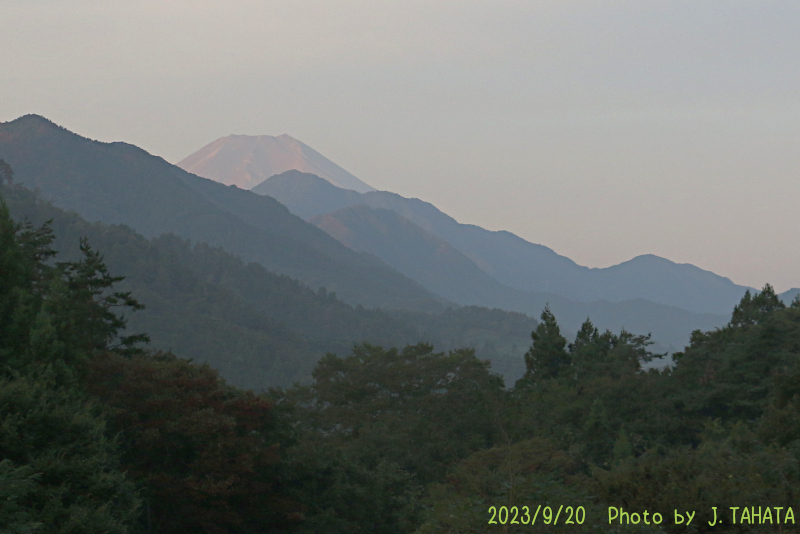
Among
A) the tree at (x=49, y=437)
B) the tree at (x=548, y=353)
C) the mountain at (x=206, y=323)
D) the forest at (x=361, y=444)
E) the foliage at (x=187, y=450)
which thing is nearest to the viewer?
the forest at (x=361, y=444)

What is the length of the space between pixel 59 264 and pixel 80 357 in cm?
996

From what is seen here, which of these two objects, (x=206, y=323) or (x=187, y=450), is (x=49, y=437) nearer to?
(x=187, y=450)

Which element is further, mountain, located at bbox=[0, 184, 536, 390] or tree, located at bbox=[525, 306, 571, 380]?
mountain, located at bbox=[0, 184, 536, 390]

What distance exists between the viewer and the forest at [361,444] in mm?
11188

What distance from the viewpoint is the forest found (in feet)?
36.7

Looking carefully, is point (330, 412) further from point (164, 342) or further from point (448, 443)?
point (164, 342)

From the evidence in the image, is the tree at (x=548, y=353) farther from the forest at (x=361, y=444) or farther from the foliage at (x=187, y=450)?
the foliage at (x=187, y=450)

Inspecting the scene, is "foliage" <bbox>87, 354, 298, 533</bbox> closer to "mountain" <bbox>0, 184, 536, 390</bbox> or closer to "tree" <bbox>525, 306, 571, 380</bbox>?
"tree" <bbox>525, 306, 571, 380</bbox>

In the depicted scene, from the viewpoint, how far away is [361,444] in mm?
Answer: 36250

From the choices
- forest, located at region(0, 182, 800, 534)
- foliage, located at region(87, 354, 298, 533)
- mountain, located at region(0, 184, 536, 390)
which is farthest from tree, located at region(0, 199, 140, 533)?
mountain, located at region(0, 184, 536, 390)

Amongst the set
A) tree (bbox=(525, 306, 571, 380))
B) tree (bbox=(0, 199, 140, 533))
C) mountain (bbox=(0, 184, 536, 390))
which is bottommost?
mountain (bbox=(0, 184, 536, 390))

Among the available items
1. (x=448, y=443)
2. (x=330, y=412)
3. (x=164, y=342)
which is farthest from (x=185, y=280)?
→ (x=448, y=443)

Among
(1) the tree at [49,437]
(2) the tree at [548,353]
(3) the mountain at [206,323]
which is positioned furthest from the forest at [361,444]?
(3) the mountain at [206,323]

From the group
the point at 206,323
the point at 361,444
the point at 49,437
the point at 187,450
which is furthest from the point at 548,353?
the point at 206,323
